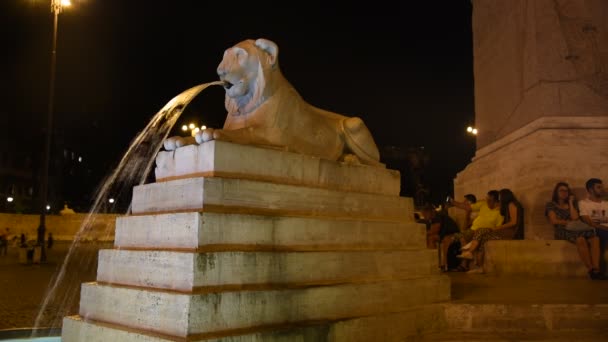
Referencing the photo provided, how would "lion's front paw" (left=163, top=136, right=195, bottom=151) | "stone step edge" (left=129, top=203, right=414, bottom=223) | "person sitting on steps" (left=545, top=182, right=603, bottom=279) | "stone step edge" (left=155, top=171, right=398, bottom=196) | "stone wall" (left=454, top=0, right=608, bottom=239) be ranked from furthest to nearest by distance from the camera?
1. "stone wall" (left=454, top=0, right=608, bottom=239)
2. "person sitting on steps" (left=545, top=182, right=603, bottom=279)
3. "lion's front paw" (left=163, top=136, right=195, bottom=151)
4. "stone step edge" (left=155, top=171, right=398, bottom=196)
5. "stone step edge" (left=129, top=203, right=414, bottom=223)

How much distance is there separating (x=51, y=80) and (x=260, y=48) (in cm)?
1638

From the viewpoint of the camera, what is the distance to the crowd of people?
8320 mm

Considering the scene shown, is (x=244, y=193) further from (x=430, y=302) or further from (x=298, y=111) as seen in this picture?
(x=430, y=302)

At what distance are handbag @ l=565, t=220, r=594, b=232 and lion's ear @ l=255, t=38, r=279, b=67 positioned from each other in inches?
243

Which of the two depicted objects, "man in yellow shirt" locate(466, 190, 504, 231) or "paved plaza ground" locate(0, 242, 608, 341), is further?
"man in yellow shirt" locate(466, 190, 504, 231)

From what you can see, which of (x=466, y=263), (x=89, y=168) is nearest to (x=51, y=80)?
(x=466, y=263)

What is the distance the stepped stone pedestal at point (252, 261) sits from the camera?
12.4ft

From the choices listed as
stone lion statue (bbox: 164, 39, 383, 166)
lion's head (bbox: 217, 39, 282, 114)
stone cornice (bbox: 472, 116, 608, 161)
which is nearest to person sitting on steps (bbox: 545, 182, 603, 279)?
stone cornice (bbox: 472, 116, 608, 161)

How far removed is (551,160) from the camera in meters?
10.0

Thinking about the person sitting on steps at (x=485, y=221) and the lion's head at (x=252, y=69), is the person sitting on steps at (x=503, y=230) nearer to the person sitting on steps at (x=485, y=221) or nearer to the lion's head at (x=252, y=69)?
the person sitting on steps at (x=485, y=221)

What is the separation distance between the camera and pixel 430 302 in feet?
18.1

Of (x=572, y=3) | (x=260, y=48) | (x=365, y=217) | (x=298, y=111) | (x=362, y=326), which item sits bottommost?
(x=362, y=326)

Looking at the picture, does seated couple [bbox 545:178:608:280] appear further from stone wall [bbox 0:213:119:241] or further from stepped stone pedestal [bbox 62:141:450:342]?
stone wall [bbox 0:213:119:241]

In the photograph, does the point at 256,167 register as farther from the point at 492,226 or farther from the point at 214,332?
the point at 492,226
